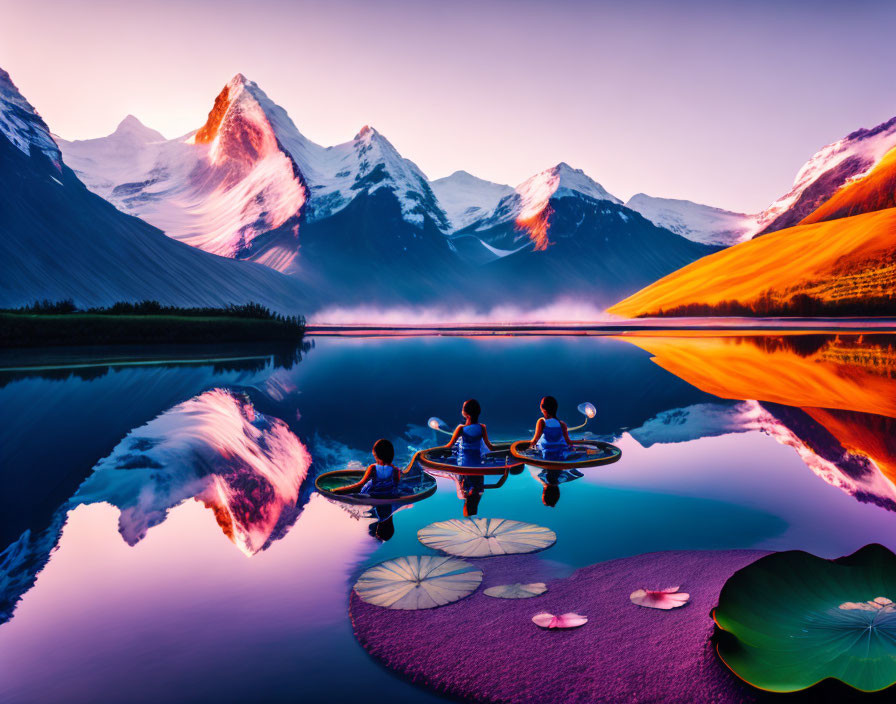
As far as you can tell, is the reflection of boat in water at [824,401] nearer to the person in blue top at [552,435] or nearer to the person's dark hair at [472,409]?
the person in blue top at [552,435]

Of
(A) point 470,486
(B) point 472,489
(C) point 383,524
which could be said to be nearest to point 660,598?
(C) point 383,524

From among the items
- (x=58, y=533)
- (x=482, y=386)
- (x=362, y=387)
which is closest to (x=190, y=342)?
(x=362, y=387)

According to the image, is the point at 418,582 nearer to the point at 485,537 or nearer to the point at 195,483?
the point at 485,537

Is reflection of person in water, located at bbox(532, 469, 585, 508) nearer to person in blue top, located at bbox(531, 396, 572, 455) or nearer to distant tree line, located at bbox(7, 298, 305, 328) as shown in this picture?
person in blue top, located at bbox(531, 396, 572, 455)

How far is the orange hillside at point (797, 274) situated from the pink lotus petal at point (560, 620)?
133846 mm

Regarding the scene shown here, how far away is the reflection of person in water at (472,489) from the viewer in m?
14.1

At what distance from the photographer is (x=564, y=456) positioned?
17234 millimetres

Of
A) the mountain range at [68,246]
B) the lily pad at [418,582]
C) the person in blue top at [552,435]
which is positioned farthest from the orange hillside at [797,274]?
the lily pad at [418,582]

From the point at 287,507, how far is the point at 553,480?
7.04m

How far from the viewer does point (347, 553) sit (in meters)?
11.1

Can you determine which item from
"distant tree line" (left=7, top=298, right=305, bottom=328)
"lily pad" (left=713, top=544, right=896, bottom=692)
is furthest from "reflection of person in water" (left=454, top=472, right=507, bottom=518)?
"distant tree line" (left=7, top=298, right=305, bottom=328)

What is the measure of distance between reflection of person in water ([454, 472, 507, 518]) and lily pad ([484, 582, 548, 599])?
13.8 ft

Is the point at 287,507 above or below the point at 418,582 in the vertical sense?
above

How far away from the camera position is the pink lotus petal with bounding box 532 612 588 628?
8094 mm
